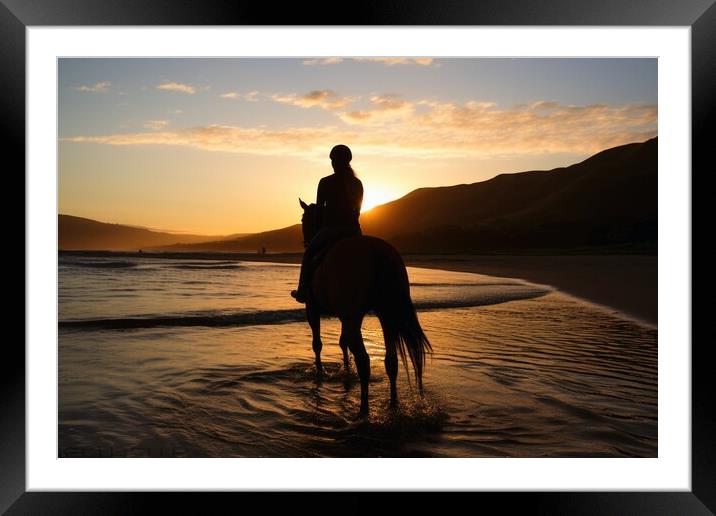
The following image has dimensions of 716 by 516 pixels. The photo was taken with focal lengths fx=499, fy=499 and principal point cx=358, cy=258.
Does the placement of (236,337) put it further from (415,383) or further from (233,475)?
(233,475)

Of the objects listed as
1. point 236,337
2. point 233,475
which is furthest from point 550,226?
point 233,475

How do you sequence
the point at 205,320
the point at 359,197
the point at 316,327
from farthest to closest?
the point at 205,320, the point at 316,327, the point at 359,197

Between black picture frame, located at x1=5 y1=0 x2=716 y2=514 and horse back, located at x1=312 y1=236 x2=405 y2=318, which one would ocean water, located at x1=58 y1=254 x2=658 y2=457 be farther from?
horse back, located at x1=312 y1=236 x2=405 y2=318

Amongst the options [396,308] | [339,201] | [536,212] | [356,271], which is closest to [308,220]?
[339,201]

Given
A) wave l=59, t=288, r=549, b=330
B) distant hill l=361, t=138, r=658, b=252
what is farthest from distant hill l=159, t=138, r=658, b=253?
wave l=59, t=288, r=549, b=330

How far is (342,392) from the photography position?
5363 millimetres

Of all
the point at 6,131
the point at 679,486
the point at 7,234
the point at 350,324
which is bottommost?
the point at 679,486

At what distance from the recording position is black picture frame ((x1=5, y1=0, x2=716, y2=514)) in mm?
3449

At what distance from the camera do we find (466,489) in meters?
3.44

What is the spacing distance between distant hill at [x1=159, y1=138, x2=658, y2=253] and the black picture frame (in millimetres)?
19688

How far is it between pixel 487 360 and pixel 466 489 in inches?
137

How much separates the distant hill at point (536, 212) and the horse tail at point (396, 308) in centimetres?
1868

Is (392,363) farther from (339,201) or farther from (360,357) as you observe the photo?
(339,201)

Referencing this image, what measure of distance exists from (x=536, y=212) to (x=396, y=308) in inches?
3501
